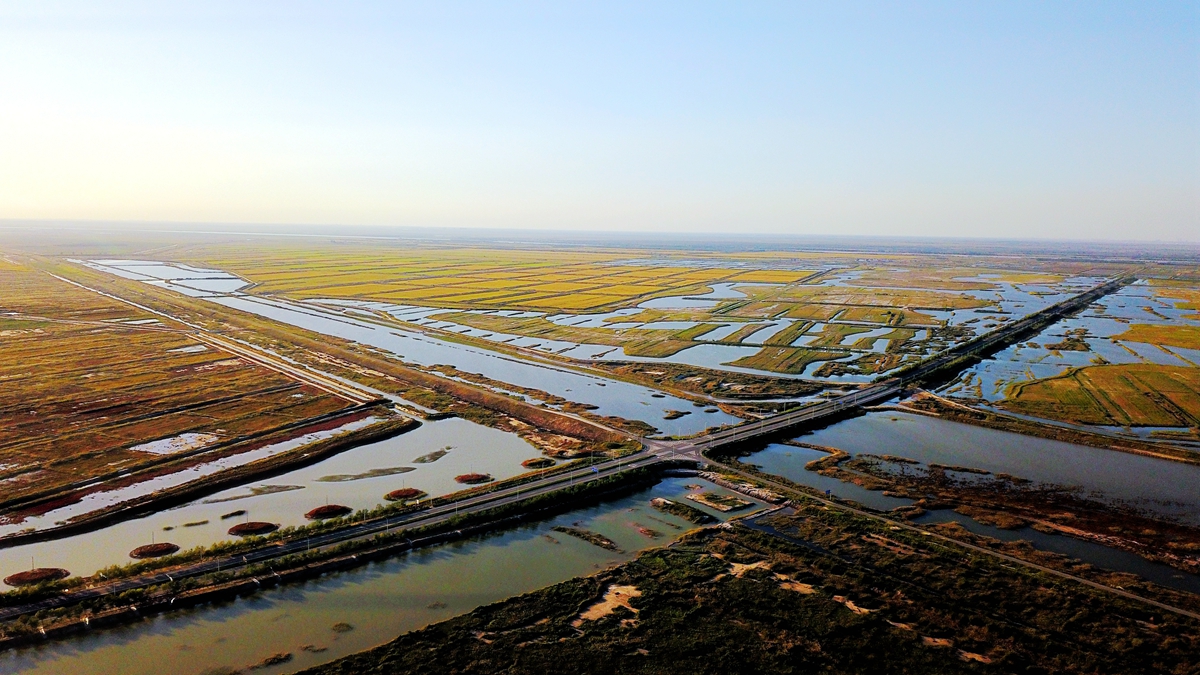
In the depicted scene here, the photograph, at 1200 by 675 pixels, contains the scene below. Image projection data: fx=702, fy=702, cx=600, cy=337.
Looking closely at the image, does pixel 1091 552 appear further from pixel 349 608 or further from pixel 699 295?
pixel 699 295

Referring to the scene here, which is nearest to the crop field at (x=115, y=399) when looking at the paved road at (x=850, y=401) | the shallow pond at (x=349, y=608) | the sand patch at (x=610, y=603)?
the shallow pond at (x=349, y=608)

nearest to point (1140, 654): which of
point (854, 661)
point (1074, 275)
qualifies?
point (854, 661)

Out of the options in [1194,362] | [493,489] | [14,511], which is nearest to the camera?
[14,511]

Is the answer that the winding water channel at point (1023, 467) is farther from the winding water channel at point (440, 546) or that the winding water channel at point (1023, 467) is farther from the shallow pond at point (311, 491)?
the shallow pond at point (311, 491)

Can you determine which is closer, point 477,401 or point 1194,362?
point 477,401

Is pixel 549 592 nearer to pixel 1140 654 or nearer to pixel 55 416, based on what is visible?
pixel 1140 654

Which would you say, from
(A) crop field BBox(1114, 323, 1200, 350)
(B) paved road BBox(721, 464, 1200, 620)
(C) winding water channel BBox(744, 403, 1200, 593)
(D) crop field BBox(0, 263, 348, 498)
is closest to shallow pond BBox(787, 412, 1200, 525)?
(C) winding water channel BBox(744, 403, 1200, 593)
